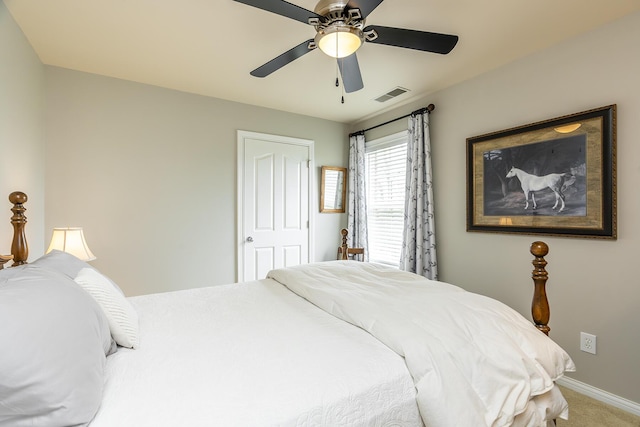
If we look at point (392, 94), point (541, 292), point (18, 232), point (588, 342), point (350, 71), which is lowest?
point (588, 342)

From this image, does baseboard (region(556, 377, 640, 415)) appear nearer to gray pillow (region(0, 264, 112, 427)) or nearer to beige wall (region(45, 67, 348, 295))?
gray pillow (region(0, 264, 112, 427))

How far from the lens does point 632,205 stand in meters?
1.97

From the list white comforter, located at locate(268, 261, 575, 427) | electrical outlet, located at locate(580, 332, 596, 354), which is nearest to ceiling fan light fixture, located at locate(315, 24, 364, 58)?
white comforter, located at locate(268, 261, 575, 427)

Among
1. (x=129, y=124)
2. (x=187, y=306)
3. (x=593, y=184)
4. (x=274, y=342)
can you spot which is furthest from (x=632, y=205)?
(x=129, y=124)

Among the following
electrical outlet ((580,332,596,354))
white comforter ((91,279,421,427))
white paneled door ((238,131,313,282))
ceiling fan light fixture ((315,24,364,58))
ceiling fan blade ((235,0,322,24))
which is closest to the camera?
white comforter ((91,279,421,427))

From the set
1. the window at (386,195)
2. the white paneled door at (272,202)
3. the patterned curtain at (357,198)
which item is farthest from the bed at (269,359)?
the patterned curtain at (357,198)

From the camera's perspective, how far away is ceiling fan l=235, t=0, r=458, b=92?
1484 mm

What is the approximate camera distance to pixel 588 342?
2158mm

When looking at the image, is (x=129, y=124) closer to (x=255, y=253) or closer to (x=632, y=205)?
(x=255, y=253)

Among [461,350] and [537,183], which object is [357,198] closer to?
[537,183]

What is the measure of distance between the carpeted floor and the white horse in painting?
4.32 feet

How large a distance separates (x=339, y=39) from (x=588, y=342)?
2615 mm

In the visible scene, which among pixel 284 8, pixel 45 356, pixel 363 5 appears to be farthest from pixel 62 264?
pixel 363 5

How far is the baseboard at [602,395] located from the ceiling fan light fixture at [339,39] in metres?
2.76
